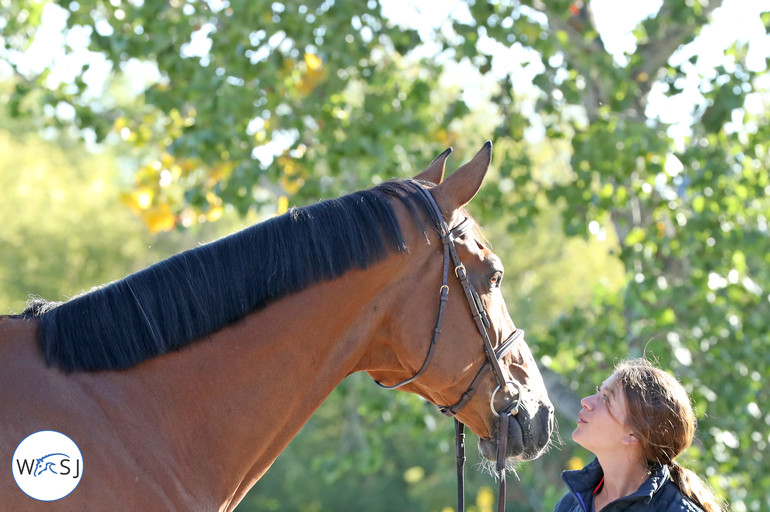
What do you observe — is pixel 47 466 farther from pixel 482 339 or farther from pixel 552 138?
pixel 552 138

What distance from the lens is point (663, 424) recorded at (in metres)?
2.52

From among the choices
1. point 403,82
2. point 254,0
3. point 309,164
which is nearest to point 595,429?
point 309,164

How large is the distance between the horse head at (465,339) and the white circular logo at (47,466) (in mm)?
1034

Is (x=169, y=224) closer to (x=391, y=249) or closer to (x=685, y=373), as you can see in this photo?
(x=685, y=373)

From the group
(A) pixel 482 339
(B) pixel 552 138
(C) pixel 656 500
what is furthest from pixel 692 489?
(B) pixel 552 138

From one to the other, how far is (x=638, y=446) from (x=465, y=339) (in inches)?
25.7

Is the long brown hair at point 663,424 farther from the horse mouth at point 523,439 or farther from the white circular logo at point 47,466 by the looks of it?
the white circular logo at point 47,466

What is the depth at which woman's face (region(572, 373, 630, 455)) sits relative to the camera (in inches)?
102

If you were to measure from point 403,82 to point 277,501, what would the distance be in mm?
15857

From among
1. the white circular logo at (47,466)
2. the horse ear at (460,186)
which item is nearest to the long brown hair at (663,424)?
the horse ear at (460,186)

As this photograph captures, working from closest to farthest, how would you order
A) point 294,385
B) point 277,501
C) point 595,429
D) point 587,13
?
point 294,385
point 595,429
point 587,13
point 277,501

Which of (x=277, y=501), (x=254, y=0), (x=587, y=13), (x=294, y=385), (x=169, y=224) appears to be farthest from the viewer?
(x=277, y=501)

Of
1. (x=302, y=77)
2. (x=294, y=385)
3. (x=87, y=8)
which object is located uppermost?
(x=87, y=8)

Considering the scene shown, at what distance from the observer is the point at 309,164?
6242 mm
